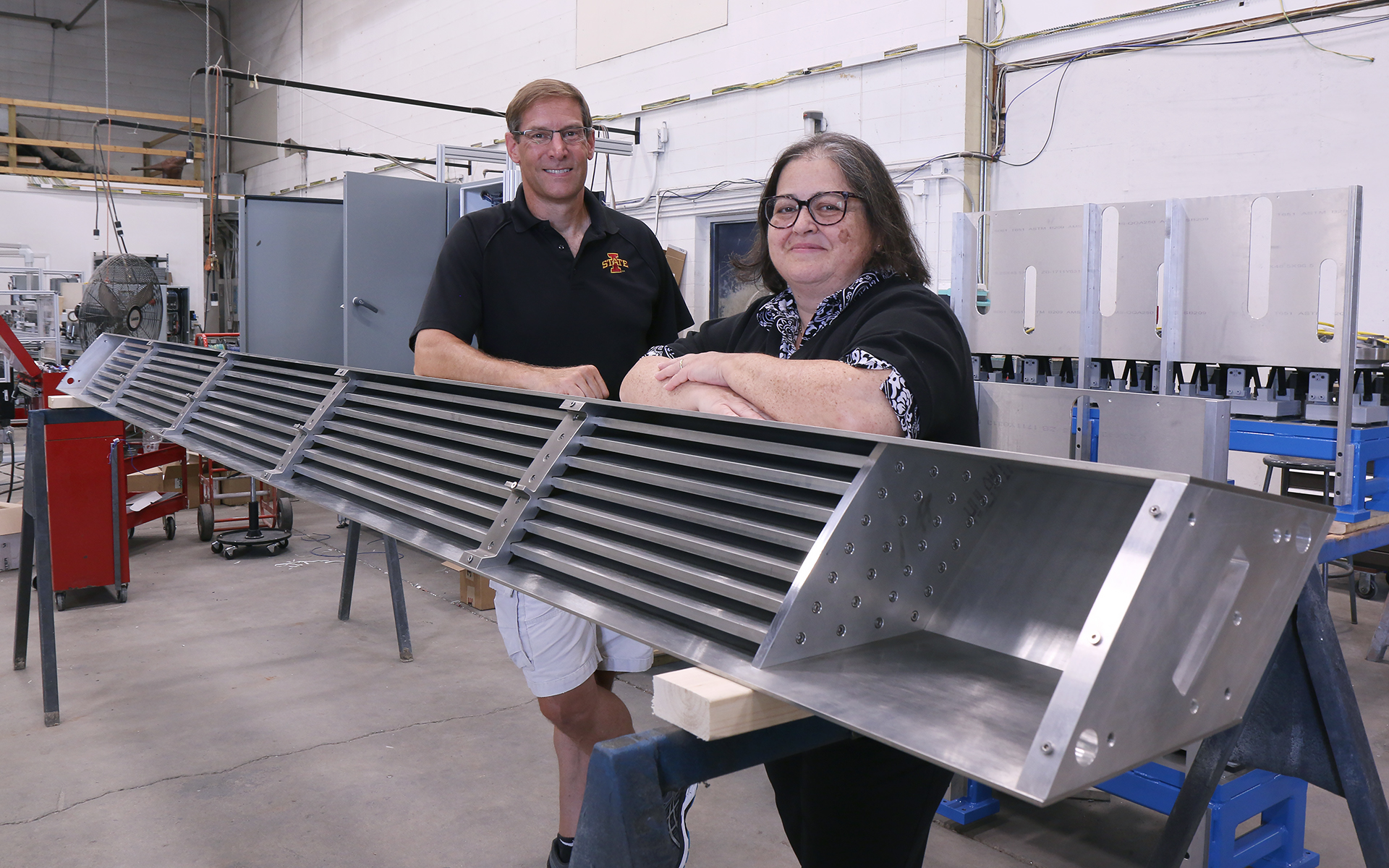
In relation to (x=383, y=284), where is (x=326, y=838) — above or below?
below

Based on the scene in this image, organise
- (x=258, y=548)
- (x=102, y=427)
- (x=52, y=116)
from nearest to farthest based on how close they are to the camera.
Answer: (x=102, y=427) → (x=258, y=548) → (x=52, y=116)

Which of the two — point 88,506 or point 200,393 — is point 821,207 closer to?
point 200,393

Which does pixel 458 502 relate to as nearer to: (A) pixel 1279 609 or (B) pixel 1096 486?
(B) pixel 1096 486

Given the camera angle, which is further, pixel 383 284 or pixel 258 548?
pixel 383 284

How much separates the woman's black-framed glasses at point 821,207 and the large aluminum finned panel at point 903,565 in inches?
14.0

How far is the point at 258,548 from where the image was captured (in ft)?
17.1

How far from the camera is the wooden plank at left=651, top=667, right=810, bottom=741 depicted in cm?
71

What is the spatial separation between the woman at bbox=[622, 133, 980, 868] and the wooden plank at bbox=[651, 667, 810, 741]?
1.34ft

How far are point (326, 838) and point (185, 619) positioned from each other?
2.15 m

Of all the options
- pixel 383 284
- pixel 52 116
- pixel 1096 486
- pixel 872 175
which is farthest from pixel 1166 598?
pixel 52 116

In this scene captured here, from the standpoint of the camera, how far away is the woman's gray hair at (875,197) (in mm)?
1253

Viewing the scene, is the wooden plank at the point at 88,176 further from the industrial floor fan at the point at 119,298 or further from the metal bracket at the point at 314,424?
the metal bracket at the point at 314,424

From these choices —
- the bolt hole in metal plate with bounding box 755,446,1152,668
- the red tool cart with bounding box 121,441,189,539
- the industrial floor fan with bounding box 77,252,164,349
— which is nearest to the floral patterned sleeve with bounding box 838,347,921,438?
the bolt hole in metal plate with bounding box 755,446,1152,668

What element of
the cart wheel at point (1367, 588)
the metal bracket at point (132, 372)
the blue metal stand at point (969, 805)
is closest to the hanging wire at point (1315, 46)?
the cart wheel at point (1367, 588)
